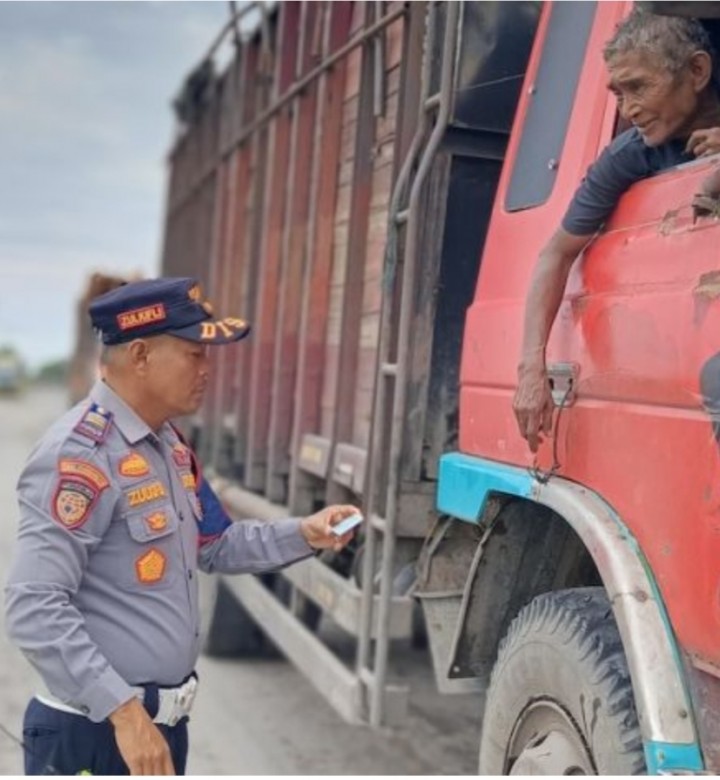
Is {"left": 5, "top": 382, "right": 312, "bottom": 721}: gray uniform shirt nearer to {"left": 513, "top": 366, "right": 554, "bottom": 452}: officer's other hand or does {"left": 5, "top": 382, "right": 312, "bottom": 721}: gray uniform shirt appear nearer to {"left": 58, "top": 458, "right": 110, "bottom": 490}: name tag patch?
{"left": 58, "top": 458, "right": 110, "bottom": 490}: name tag patch

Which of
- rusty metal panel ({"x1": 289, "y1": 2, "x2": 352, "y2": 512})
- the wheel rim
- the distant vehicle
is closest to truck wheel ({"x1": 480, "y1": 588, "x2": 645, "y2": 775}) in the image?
the wheel rim

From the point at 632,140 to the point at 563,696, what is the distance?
1.12 m

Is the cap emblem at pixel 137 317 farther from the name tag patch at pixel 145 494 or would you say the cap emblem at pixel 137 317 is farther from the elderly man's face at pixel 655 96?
the elderly man's face at pixel 655 96

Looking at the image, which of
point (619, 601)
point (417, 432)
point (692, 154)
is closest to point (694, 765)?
point (619, 601)

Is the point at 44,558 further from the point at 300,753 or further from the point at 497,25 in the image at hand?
the point at 300,753

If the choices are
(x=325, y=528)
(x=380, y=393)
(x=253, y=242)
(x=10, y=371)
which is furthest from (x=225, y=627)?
(x=10, y=371)

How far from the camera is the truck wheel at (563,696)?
211 cm

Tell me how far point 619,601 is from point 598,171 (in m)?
0.88

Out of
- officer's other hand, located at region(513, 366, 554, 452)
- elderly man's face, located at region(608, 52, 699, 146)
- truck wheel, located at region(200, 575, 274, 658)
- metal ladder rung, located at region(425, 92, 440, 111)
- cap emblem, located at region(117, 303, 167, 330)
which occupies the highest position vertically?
metal ladder rung, located at region(425, 92, 440, 111)

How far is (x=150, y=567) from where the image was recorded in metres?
2.27

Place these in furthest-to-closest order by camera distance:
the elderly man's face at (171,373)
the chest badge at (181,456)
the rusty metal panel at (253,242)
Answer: the rusty metal panel at (253,242), the chest badge at (181,456), the elderly man's face at (171,373)

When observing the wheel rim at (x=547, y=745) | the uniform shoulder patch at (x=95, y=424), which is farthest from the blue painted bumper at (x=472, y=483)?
the uniform shoulder patch at (x=95, y=424)

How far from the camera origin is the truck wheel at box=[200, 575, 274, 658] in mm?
5977

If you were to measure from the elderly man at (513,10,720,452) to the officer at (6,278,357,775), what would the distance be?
632mm
